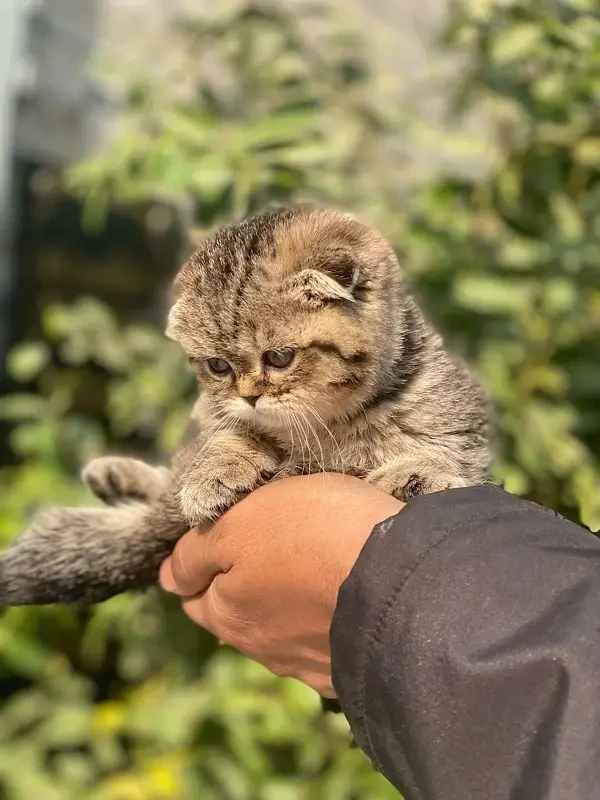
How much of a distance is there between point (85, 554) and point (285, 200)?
31.1 inches

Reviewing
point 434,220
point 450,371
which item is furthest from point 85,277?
point 450,371

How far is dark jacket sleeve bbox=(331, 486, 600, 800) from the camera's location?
55 cm

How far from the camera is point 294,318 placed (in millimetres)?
895

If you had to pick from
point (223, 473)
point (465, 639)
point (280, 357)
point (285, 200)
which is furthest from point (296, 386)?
point (285, 200)

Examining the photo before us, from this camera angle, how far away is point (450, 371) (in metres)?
1.04

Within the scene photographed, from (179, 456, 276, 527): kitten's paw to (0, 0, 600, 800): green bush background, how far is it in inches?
19.9

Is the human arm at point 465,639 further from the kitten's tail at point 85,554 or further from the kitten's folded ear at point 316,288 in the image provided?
the kitten's tail at point 85,554

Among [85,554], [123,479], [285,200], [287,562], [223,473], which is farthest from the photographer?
[285,200]

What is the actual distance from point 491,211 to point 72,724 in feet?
4.65

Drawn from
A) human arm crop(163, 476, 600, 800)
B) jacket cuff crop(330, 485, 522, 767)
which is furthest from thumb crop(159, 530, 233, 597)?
jacket cuff crop(330, 485, 522, 767)

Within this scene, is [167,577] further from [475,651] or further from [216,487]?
[475,651]

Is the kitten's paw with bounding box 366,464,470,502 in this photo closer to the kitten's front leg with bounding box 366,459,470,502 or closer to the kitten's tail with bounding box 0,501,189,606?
the kitten's front leg with bounding box 366,459,470,502

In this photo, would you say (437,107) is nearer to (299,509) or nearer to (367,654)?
(299,509)

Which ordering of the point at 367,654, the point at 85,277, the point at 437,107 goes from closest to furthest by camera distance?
the point at 367,654
the point at 437,107
the point at 85,277
